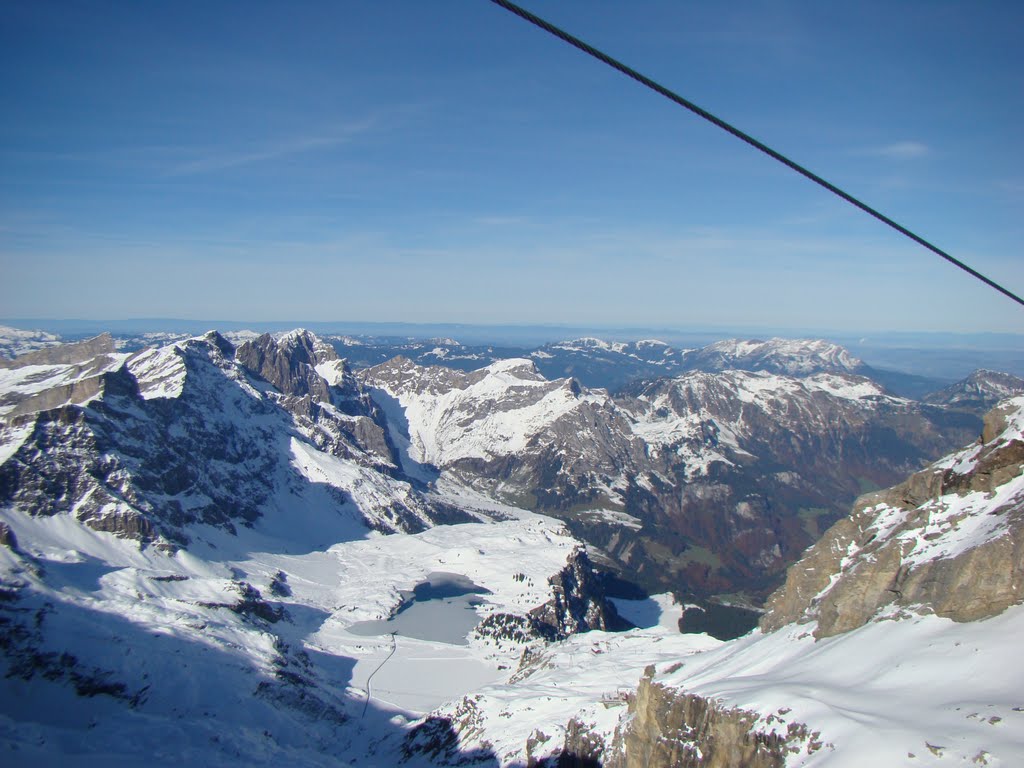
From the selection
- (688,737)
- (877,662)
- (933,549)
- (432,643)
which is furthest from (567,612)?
(877,662)

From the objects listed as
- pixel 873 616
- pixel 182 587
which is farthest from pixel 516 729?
pixel 182 587

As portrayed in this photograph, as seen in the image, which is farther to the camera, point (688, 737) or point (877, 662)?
point (688, 737)

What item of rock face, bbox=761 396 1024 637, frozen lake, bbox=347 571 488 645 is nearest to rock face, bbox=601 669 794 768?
rock face, bbox=761 396 1024 637

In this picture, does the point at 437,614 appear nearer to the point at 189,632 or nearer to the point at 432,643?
the point at 432,643

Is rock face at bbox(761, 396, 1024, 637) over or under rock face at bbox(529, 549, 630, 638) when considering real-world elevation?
over

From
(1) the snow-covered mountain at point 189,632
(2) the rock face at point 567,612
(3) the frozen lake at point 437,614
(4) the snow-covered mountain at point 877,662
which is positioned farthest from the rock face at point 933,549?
(2) the rock face at point 567,612

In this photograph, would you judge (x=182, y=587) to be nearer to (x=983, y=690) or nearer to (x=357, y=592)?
(x=357, y=592)

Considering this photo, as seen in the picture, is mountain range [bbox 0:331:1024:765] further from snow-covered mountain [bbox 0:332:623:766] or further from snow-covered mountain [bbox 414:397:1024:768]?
snow-covered mountain [bbox 0:332:623:766]
